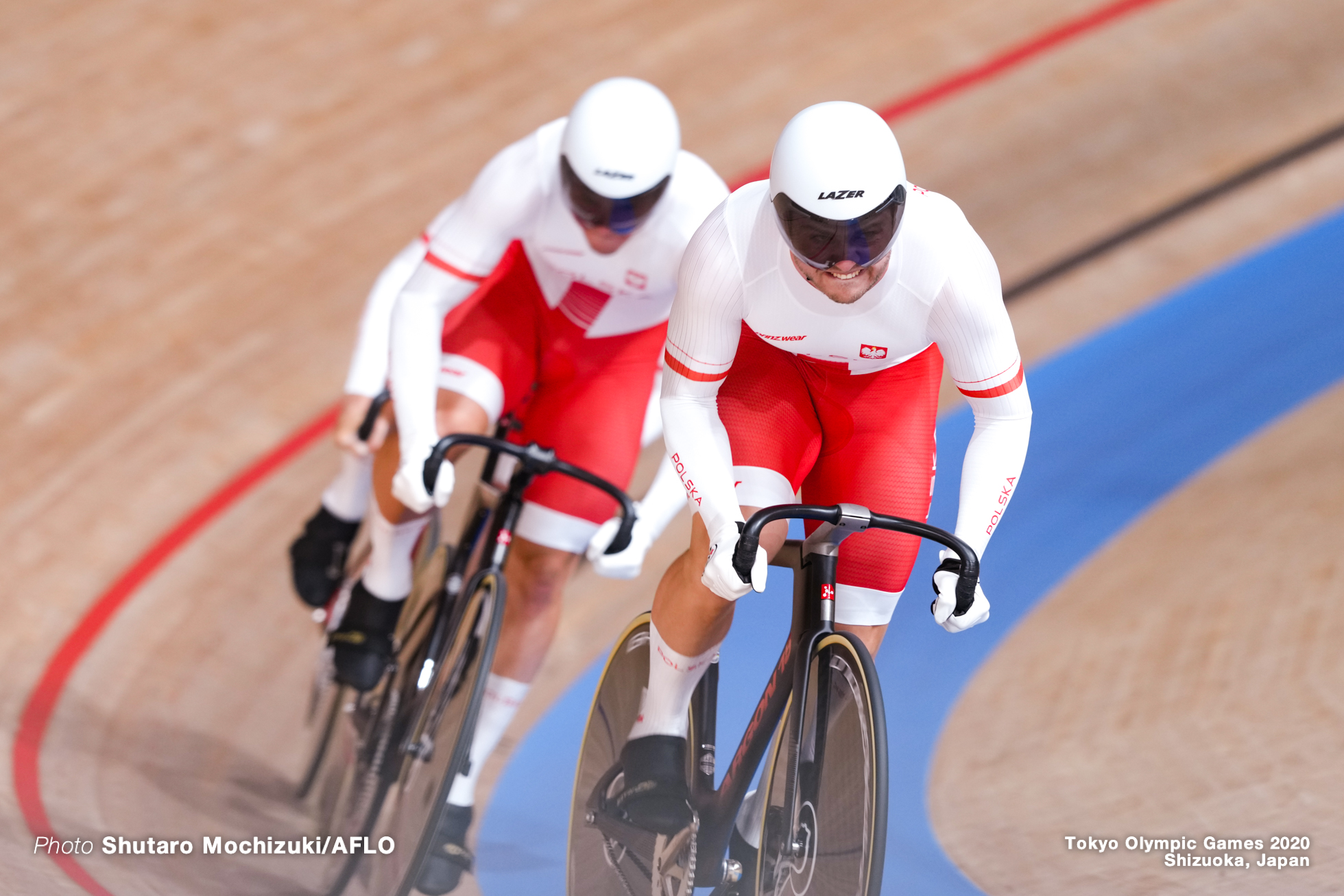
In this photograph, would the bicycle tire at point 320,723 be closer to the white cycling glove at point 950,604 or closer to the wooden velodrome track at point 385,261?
the wooden velodrome track at point 385,261

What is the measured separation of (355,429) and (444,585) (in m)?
0.43

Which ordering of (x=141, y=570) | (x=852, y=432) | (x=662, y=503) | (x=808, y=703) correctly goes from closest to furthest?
1. (x=808, y=703)
2. (x=852, y=432)
3. (x=662, y=503)
4. (x=141, y=570)

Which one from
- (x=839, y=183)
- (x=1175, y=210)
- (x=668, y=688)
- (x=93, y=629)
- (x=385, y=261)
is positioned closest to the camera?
(x=839, y=183)

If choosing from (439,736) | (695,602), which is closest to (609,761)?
(439,736)

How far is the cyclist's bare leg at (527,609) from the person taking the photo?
2922mm

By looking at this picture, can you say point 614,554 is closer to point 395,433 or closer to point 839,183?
point 395,433

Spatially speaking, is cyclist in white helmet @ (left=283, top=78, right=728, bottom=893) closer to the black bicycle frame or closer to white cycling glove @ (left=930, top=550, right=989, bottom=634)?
the black bicycle frame

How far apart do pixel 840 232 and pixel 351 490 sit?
71.5 inches

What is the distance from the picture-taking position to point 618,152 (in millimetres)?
2449

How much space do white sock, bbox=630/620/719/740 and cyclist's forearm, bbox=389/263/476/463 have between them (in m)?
0.60

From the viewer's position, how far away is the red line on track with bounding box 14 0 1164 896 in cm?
309

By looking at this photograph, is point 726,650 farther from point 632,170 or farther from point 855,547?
point 632,170

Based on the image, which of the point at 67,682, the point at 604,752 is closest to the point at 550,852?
the point at 604,752

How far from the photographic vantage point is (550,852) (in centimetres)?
307
